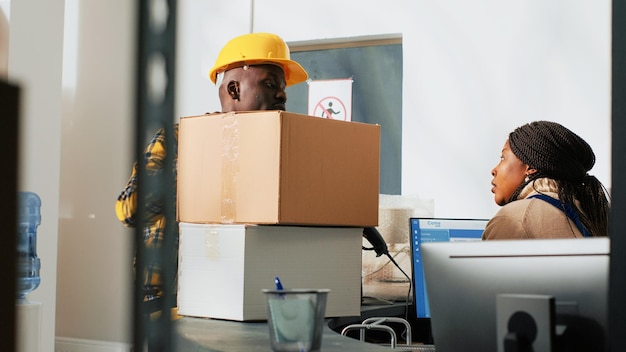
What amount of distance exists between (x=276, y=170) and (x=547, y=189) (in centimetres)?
96

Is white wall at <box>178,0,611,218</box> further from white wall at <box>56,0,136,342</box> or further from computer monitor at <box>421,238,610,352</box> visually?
computer monitor at <box>421,238,610,352</box>

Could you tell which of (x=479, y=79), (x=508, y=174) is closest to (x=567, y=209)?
(x=508, y=174)

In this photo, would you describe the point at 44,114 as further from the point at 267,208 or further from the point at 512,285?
the point at 512,285

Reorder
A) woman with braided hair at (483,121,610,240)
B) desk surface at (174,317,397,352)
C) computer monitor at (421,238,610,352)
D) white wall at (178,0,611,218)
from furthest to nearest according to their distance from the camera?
white wall at (178,0,611,218) < woman with braided hair at (483,121,610,240) < desk surface at (174,317,397,352) < computer monitor at (421,238,610,352)

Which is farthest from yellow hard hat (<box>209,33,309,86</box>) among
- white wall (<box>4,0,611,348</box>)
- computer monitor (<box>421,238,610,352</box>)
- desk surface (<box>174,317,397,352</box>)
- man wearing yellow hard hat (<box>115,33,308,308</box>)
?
computer monitor (<box>421,238,610,352</box>)

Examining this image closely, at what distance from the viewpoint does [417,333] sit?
289cm

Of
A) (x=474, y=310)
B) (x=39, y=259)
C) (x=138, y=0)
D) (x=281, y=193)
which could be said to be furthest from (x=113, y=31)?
(x=138, y=0)

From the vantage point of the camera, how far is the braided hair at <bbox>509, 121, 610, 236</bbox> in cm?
228

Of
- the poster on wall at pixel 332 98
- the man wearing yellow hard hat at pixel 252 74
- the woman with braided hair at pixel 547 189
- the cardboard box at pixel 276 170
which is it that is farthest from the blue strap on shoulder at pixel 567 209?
the poster on wall at pixel 332 98

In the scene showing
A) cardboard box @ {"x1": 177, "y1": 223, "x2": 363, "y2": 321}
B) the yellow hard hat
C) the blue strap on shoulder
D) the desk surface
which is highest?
the yellow hard hat

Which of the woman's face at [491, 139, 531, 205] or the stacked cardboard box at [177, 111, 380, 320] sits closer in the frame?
A: the stacked cardboard box at [177, 111, 380, 320]

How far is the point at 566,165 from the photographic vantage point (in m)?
2.32

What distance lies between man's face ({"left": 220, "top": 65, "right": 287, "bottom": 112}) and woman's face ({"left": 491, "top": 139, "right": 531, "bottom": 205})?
0.78m

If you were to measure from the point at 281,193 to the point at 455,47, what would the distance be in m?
2.06
